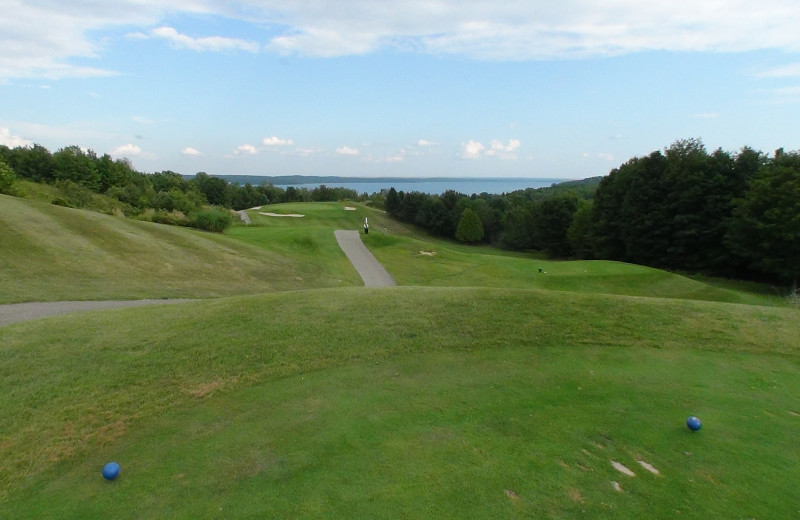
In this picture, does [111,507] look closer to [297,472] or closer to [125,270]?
[297,472]

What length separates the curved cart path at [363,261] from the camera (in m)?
27.1

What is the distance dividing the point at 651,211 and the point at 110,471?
163ft

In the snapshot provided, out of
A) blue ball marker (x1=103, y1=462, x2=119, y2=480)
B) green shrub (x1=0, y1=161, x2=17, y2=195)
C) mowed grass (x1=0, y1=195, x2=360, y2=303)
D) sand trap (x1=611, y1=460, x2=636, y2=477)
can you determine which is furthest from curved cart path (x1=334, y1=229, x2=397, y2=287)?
green shrub (x1=0, y1=161, x2=17, y2=195)

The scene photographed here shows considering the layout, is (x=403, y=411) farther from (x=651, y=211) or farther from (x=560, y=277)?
(x=651, y=211)

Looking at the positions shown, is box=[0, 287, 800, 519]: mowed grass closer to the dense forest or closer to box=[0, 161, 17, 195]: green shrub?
the dense forest

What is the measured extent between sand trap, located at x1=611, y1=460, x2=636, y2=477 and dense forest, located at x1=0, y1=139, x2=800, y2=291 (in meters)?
32.8

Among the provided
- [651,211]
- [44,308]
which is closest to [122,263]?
[44,308]

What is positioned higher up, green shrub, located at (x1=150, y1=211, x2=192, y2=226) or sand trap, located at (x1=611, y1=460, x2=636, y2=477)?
green shrub, located at (x1=150, y1=211, x2=192, y2=226)

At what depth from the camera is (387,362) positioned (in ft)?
29.0

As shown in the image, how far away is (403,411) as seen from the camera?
688 centimetres

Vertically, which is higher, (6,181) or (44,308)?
(6,181)

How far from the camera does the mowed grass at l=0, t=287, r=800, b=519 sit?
5.02 meters

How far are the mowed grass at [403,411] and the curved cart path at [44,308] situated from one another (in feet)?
8.59

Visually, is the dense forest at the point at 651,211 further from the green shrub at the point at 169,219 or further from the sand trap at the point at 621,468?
the sand trap at the point at 621,468
